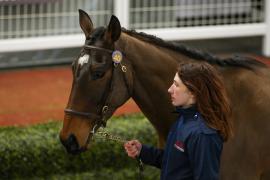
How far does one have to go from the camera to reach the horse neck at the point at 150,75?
175 inches

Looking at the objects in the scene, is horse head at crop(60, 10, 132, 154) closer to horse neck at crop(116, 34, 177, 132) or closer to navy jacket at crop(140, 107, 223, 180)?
horse neck at crop(116, 34, 177, 132)

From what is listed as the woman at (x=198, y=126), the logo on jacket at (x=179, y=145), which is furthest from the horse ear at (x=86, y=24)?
the logo on jacket at (x=179, y=145)

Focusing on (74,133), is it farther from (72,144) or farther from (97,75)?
(97,75)

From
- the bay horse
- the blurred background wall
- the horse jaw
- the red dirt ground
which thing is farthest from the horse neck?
the blurred background wall

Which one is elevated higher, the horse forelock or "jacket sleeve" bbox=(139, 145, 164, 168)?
the horse forelock

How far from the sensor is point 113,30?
4.27 m

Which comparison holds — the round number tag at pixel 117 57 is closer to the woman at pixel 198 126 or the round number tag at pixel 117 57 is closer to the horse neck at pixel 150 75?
the horse neck at pixel 150 75

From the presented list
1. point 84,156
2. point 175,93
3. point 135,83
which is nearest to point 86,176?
point 84,156

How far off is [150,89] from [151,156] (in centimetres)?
51

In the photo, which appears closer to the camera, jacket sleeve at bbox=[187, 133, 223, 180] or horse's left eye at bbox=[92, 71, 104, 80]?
jacket sleeve at bbox=[187, 133, 223, 180]

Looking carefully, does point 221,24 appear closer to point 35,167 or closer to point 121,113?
point 121,113

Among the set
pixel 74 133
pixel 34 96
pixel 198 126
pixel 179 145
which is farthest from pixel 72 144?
pixel 34 96

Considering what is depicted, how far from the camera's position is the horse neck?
14.5 feet

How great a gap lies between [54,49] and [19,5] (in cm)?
109
